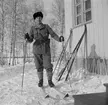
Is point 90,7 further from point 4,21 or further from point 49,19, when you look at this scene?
point 49,19

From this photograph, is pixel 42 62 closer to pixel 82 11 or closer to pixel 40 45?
pixel 40 45

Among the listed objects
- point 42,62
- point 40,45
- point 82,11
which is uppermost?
point 82,11

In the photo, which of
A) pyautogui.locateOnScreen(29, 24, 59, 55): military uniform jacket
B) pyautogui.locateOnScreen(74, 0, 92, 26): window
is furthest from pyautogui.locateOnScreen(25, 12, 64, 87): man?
pyautogui.locateOnScreen(74, 0, 92, 26): window

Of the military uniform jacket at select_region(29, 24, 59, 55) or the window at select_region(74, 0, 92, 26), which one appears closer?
the military uniform jacket at select_region(29, 24, 59, 55)

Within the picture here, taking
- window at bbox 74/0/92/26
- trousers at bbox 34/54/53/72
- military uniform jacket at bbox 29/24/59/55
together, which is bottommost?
trousers at bbox 34/54/53/72

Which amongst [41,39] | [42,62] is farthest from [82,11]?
[42,62]

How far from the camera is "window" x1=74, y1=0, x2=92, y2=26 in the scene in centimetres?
491

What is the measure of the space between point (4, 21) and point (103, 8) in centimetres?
1414

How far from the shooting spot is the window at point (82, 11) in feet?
16.1

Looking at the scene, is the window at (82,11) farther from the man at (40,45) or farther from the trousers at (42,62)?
the trousers at (42,62)

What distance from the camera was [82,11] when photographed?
16.7ft

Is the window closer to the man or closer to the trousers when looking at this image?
the man

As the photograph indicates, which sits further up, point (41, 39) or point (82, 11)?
point (82, 11)

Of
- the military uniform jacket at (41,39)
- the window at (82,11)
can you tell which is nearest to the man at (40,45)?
the military uniform jacket at (41,39)
